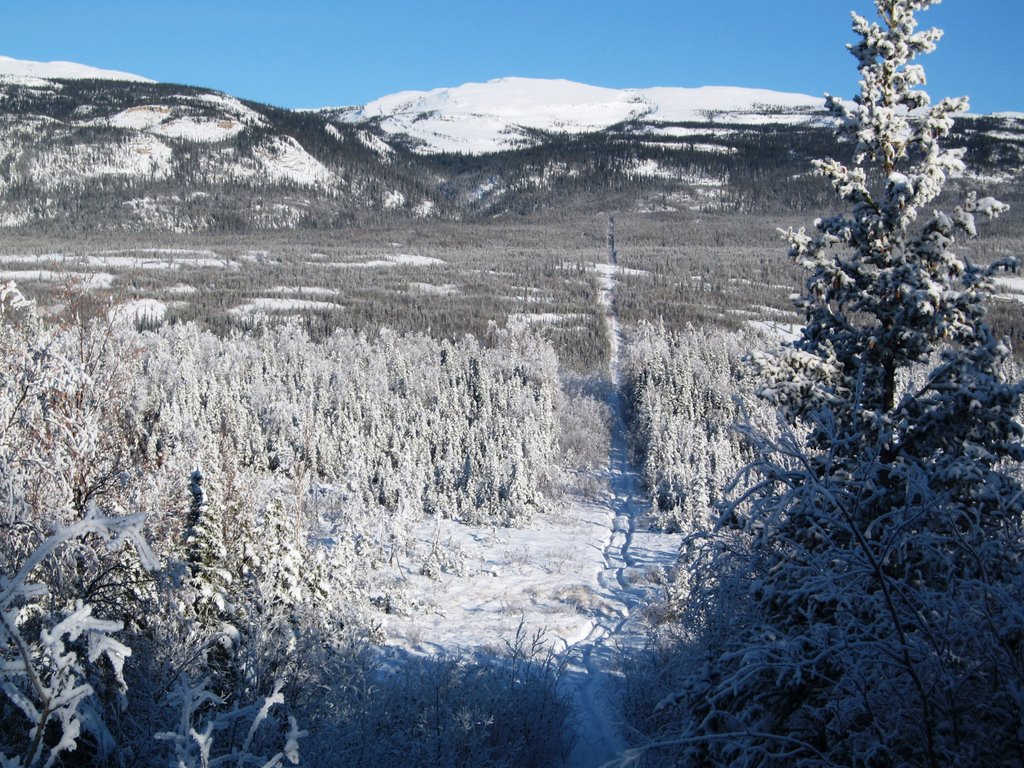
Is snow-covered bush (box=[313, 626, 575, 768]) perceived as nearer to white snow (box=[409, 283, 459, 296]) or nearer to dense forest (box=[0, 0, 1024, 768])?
dense forest (box=[0, 0, 1024, 768])

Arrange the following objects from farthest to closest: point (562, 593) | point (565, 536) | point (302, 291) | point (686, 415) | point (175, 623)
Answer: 1. point (302, 291)
2. point (686, 415)
3. point (565, 536)
4. point (562, 593)
5. point (175, 623)

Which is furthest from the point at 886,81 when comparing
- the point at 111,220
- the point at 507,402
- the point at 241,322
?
the point at 111,220

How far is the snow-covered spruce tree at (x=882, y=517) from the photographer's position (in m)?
4.14

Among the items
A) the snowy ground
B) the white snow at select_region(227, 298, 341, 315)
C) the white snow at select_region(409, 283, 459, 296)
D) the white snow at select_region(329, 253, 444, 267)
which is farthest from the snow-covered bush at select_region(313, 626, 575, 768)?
the white snow at select_region(329, 253, 444, 267)

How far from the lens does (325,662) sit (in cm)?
1205

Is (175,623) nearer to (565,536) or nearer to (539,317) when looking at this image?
(565,536)

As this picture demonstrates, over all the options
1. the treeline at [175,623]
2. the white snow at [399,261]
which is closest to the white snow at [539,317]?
the white snow at [399,261]

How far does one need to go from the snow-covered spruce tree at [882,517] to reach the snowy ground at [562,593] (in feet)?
23.5

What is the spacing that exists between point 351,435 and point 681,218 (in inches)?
6352

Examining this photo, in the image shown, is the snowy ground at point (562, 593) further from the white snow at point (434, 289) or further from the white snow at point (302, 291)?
the white snow at point (302, 291)

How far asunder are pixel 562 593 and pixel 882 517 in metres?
19.2

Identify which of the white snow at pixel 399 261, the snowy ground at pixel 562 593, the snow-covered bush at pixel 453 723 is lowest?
the snowy ground at pixel 562 593

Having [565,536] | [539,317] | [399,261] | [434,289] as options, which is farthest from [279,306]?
[565,536]

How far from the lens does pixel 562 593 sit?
22.6 metres
